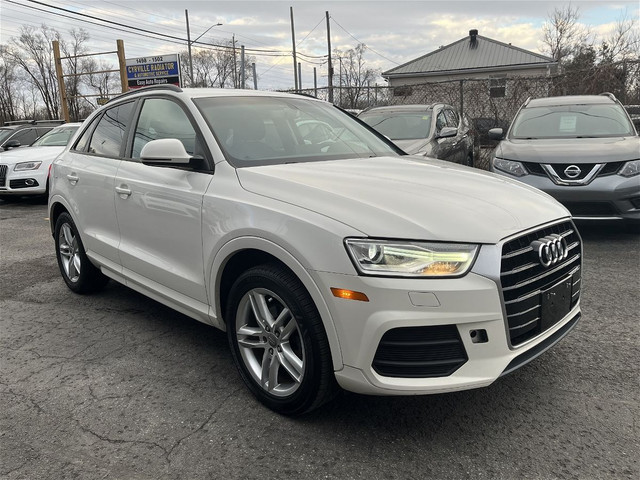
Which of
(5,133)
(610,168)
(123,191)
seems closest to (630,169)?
(610,168)

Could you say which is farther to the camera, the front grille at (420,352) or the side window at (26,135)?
the side window at (26,135)

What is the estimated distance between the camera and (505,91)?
12.5 meters

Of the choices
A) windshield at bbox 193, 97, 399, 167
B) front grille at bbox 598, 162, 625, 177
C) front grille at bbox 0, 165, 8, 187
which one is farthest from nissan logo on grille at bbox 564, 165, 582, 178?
front grille at bbox 0, 165, 8, 187

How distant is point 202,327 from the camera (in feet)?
12.8

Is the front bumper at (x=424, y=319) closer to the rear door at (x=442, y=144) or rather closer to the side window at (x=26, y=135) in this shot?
the rear door at (x=442, y=144)

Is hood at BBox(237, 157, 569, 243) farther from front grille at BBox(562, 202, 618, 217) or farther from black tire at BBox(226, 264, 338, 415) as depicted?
front grille at BBox(562, 202, 618, 217)

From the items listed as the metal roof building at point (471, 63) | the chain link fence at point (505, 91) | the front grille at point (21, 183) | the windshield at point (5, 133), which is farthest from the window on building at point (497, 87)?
the metal roof building at point (471, 63)

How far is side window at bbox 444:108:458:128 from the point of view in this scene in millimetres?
9086

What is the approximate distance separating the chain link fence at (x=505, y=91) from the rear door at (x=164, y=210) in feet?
28.5

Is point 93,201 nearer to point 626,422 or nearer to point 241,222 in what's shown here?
point 241,222

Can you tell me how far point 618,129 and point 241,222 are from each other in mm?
6052

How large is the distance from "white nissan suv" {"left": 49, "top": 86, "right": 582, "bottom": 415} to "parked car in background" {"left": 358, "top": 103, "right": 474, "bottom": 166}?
407 centimetres

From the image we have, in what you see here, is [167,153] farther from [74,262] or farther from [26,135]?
[26,135]

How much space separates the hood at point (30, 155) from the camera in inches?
420
